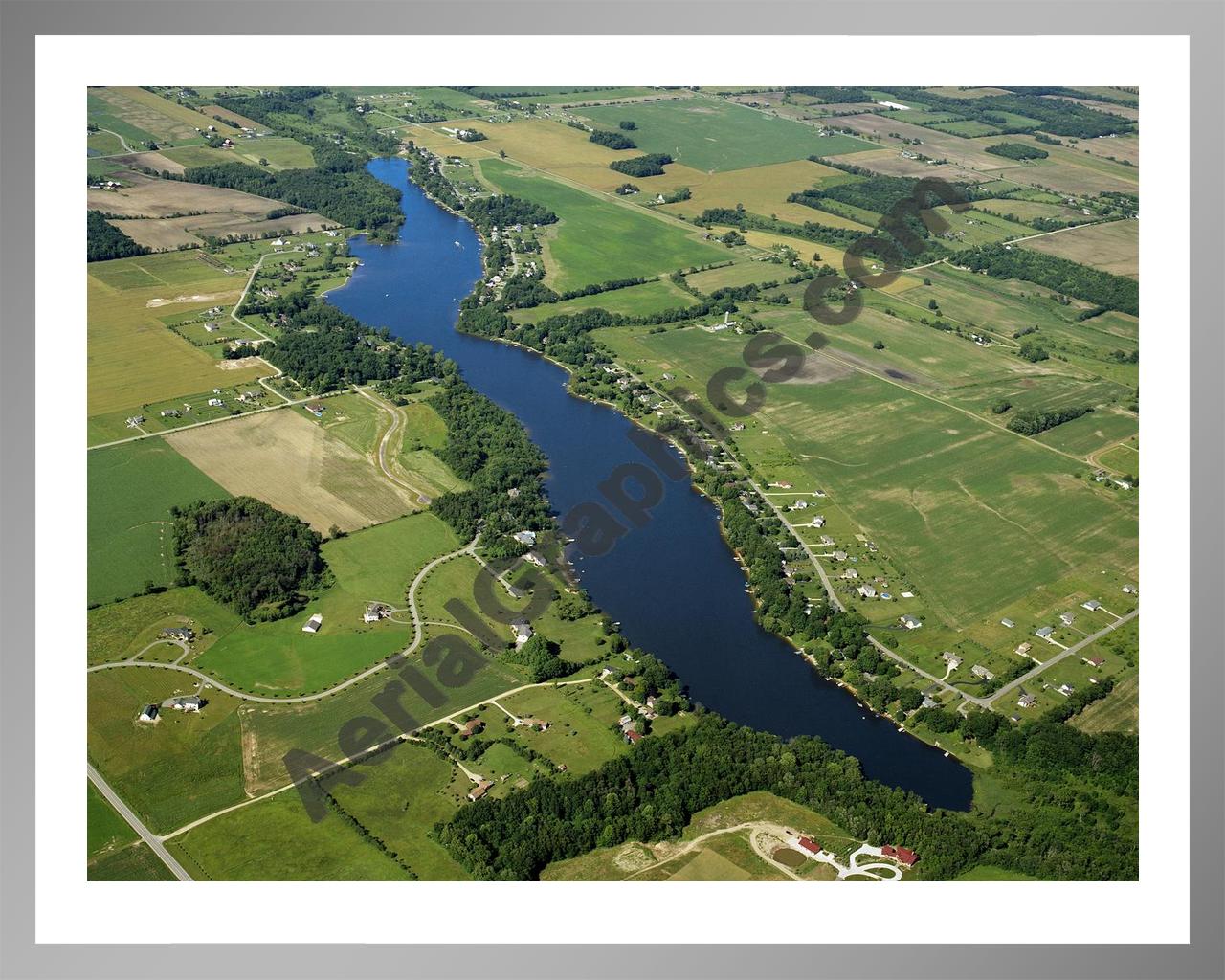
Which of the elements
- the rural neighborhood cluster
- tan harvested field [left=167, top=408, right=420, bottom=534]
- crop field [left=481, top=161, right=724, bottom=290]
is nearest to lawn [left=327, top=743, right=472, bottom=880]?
the rural neighborhood cluster

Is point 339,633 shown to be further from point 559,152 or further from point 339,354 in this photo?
point 559,152

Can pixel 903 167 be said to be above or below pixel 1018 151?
below

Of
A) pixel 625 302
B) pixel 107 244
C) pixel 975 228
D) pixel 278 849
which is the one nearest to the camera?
pixel 278 849

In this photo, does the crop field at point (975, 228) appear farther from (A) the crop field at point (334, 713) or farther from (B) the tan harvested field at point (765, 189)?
(A) the crop field at point (334, 713)

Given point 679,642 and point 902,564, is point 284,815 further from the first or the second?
point 902,564

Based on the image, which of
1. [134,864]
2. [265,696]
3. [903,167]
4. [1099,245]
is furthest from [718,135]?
[134,864]

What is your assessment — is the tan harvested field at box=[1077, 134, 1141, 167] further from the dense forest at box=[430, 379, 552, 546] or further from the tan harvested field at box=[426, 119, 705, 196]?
the dense forest at box=[430, 379, 552, 546]
